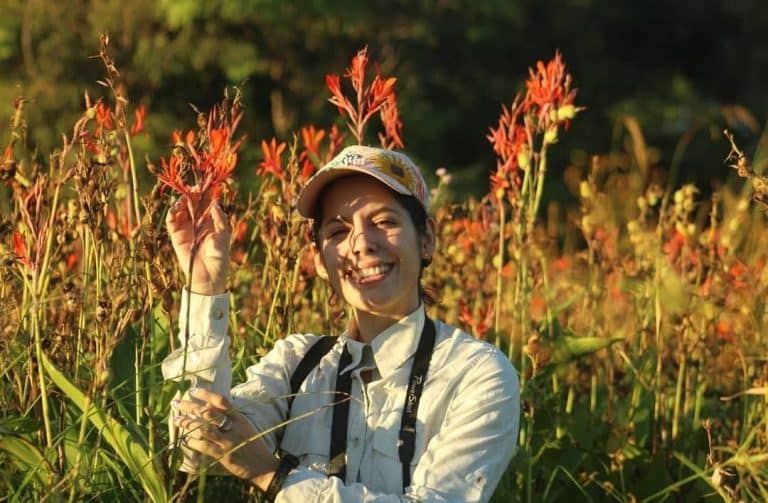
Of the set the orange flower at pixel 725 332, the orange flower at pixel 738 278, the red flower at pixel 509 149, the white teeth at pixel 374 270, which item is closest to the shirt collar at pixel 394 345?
Answer: the white teeth at pixel 374 270

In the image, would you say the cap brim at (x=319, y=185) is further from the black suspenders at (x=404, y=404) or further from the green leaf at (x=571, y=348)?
the green leaf at (x=571, y=348)

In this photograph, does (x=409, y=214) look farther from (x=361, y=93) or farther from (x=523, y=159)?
(x=523, y=159)

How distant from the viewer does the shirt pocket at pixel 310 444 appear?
2.77 m

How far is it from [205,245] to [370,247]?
1.10 feet

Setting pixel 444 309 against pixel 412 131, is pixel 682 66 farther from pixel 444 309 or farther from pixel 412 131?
pixel 444 309

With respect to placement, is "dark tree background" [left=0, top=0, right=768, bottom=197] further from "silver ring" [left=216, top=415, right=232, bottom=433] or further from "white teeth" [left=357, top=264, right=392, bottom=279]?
"silver ring" [left=216, top=415, right=232, bottom=433]

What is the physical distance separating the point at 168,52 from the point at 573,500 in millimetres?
8291

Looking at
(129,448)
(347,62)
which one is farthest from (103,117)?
(347,62)

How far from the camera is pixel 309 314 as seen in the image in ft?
13.1

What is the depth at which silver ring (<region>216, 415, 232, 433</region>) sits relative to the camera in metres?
2.47

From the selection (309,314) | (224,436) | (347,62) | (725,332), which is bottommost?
(725,332)

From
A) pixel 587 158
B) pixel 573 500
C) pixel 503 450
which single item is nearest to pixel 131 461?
pixel 503 450

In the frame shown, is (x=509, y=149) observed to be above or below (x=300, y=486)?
above

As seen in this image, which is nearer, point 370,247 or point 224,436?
point 224,436
